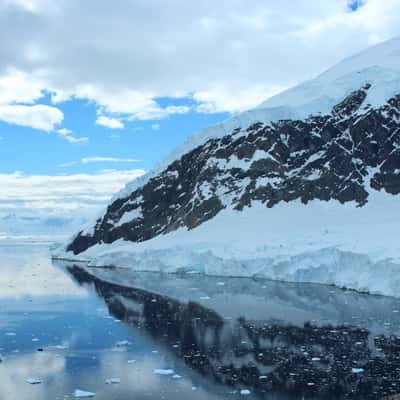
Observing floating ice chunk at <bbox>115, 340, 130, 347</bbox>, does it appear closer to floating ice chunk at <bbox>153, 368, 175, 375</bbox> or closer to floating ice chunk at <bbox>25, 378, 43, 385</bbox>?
floating ice chunk at <bbox>153, 368, 175, 375</bbox>

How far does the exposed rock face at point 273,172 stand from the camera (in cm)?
6350

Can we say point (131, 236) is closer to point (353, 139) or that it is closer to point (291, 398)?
point (353, 139)

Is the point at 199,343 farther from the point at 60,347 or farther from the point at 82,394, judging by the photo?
the point at 82,394

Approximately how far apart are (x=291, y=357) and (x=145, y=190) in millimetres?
56245

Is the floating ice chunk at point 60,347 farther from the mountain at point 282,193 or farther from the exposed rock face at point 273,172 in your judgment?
the exposed rock face at point 273,172

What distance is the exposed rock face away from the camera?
6350cm

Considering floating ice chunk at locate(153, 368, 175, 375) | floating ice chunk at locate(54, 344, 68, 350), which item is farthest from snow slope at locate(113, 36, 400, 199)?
floating ice chunk at locate(153, 368, 175, 375)

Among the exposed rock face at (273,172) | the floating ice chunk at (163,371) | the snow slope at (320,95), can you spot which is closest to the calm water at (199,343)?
the floating ice chunk at (163,371)

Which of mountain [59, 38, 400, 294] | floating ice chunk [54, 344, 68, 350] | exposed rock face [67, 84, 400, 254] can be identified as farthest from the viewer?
exposed rock face [67, 84, 400, 254]

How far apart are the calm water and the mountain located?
31.9 ft

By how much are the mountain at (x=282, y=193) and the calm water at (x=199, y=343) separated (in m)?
9.71

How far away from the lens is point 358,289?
3950cm

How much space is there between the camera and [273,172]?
66.8 meters

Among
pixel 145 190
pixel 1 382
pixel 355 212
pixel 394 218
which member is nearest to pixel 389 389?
pixel 1 382
